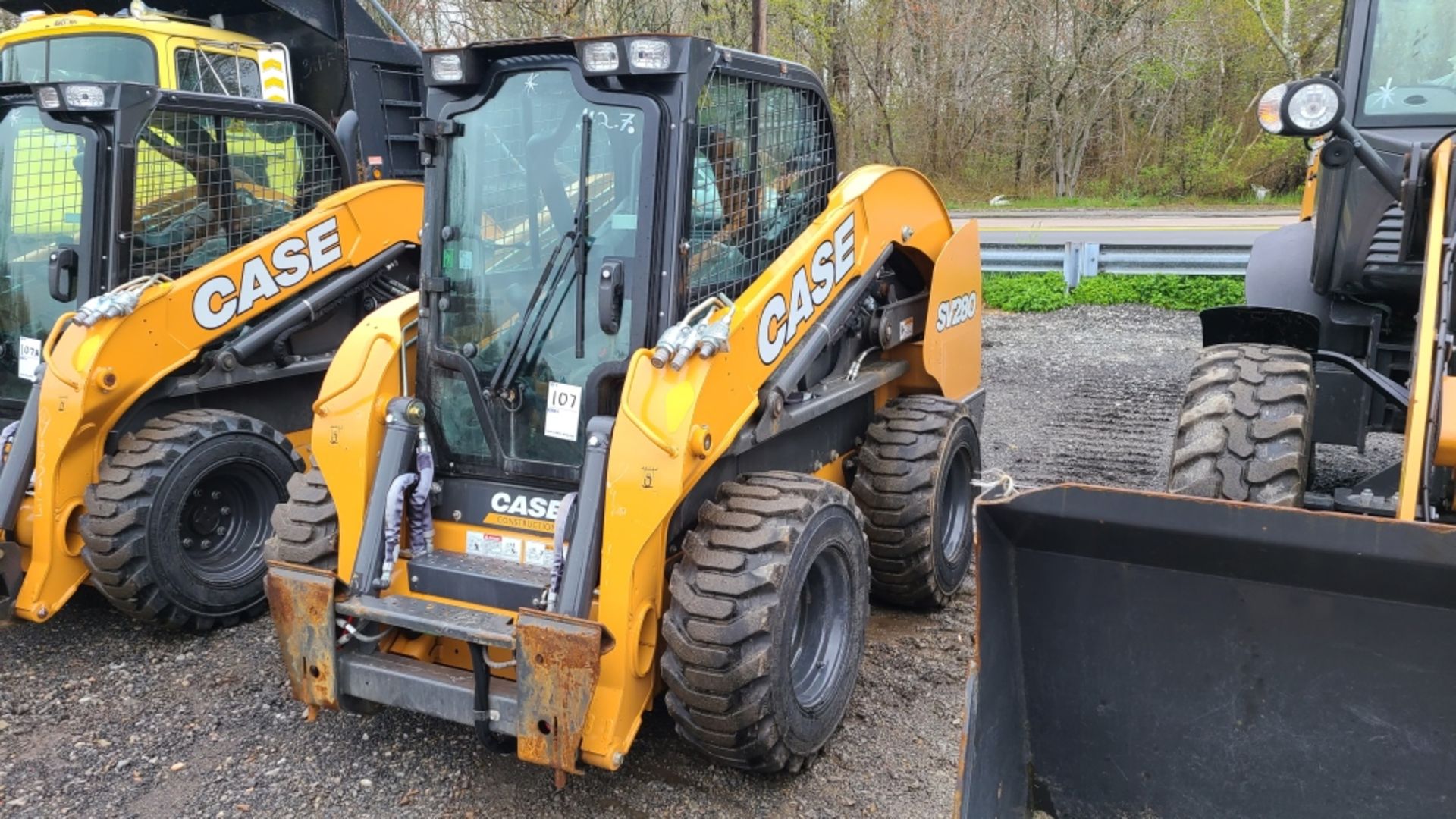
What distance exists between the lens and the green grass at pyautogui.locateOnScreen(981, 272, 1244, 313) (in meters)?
10.7

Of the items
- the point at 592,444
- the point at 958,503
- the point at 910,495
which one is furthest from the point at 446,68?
the point at 958,503

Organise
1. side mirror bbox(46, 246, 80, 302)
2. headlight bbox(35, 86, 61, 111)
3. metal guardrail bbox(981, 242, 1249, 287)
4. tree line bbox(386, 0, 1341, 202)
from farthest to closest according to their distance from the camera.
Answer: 1. tree line bbox(386, 0, 1341, 202)
2. metal guardrail bbox(981, 242, 1249, 287)
3. side mirror bbox(46, 246, 80, 302)
4. headlight bbox(35, 86, 61, 111)

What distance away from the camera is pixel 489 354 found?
3768mm

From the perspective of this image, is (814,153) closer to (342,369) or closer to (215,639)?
(342,369)

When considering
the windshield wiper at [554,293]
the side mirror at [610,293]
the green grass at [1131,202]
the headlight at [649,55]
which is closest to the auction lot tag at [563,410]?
the windshield wiper at [554,293]

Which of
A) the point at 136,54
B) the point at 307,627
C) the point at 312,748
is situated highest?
the point at 136,54

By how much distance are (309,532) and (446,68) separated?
1.61m

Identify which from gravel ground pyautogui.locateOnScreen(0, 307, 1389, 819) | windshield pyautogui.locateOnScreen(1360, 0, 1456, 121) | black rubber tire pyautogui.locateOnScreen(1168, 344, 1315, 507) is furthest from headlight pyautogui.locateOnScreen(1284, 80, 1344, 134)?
gravel ground pyautogui.locateOnScreen(0, 307, 1389, 819)

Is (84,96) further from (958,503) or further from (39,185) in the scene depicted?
(958,503)

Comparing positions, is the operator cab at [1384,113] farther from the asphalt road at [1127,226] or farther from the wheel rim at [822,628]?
the asphalt road at [1127,226]

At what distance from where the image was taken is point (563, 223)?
11.9ft

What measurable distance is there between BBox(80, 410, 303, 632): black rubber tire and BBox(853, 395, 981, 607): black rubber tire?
109 inches

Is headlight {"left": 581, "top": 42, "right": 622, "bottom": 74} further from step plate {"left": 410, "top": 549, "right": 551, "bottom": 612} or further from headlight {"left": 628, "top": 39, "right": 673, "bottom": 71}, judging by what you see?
step plate {"left": 410, "top": 549, "right": 551, "bottom": 612}

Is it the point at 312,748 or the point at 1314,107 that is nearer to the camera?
the point at 1314,107
